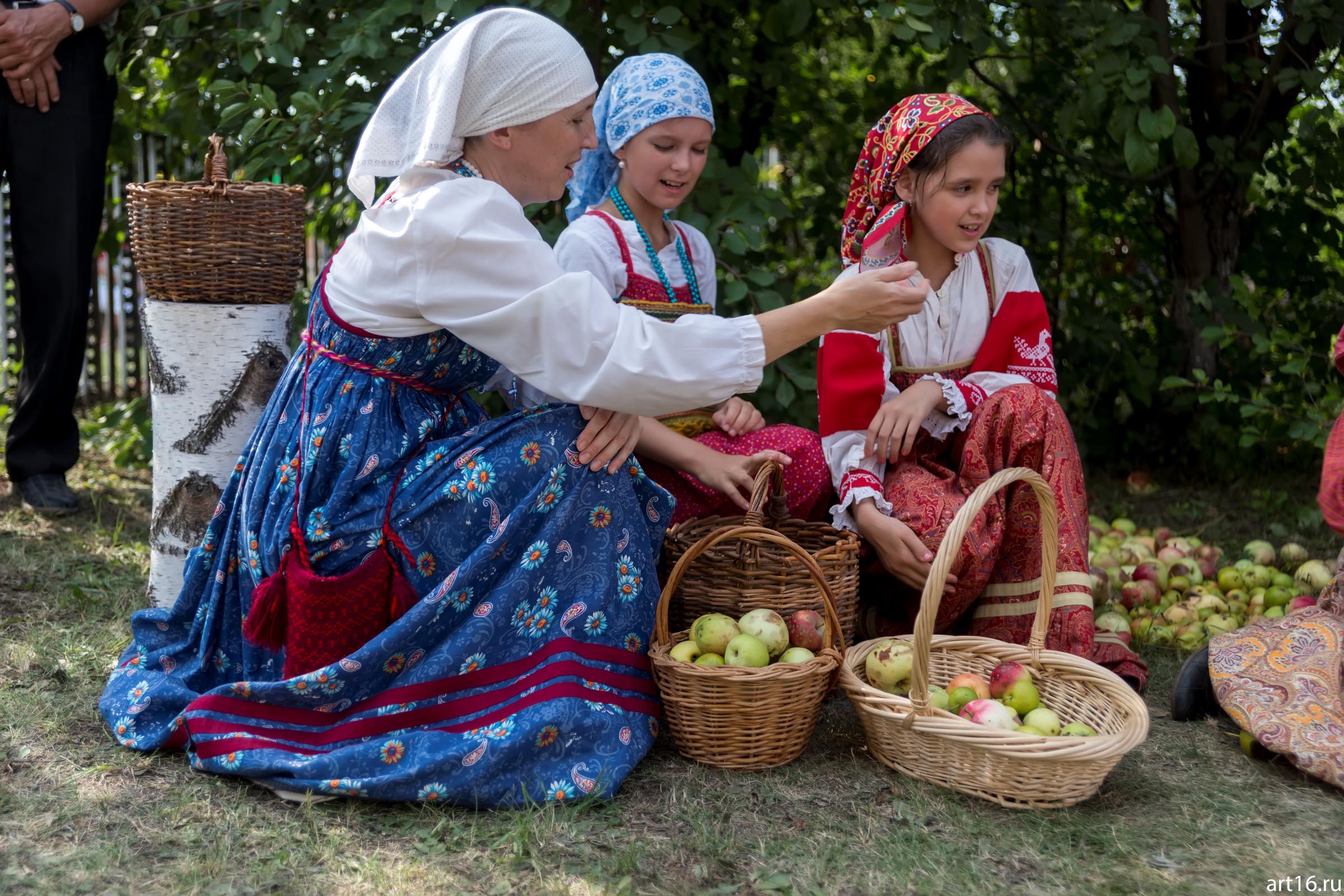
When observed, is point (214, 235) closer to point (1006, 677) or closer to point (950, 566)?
point (950, 566)

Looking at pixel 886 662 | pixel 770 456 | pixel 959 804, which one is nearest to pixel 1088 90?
pixel 770 456

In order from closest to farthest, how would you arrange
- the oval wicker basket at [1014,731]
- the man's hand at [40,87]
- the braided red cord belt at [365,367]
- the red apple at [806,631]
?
the oval wicker basket at [1014,731]
the braided red cord belt at [365,367]
the red apple at [806,631]
the man's hand at [40,87]

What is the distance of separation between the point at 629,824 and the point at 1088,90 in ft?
9.38

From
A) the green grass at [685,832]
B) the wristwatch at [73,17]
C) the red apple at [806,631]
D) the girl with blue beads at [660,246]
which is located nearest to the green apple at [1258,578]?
the green grass at [685,832]

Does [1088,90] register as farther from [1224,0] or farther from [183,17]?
[183,17]

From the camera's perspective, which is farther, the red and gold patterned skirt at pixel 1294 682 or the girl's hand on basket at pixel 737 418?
the girl's hand on basket at pixel 737 418

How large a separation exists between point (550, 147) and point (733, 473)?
0.93 metres

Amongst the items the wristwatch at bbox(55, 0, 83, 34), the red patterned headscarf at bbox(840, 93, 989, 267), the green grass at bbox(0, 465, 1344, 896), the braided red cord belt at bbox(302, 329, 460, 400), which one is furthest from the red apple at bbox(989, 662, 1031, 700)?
the wristwatch at bbox(55, 0, 83, 34)

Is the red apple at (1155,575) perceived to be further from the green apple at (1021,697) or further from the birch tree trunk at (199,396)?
the birch tree trunk at (199,396)

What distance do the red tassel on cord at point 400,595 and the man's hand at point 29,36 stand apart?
264cm

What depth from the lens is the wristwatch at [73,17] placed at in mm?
3988

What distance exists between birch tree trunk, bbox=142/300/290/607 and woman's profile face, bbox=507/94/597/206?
0.94 m

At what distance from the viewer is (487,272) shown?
7.67 feet

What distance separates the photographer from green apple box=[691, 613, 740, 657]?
2578 millimetres
